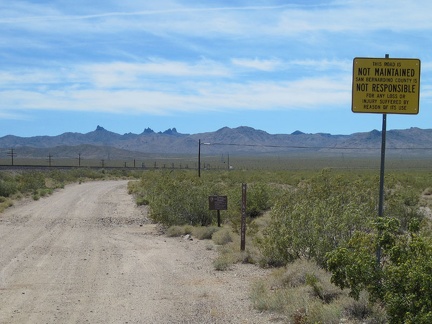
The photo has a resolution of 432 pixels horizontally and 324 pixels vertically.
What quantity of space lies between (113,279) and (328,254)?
596cm

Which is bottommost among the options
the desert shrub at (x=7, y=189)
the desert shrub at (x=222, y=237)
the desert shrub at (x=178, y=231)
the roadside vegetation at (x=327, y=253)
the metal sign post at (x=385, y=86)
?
the desert shrub at (x=7, y=189)

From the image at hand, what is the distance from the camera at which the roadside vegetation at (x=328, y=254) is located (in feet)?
23.2

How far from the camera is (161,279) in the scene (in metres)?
12.7

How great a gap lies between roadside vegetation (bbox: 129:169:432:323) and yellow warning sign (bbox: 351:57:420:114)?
164cm

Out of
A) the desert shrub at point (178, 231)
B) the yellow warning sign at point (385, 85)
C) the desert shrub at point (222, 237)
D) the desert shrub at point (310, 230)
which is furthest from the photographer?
the desert shrub at point (178, 231)

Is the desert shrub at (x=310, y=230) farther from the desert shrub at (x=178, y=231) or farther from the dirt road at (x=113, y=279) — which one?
the desert shrub at (x=178, y=231)

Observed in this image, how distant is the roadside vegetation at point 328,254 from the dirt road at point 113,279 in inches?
25.2

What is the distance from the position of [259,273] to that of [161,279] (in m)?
2.25

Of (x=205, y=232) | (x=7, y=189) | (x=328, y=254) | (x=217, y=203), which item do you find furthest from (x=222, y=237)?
(x=7, y=189)

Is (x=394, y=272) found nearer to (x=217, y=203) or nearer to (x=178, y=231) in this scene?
(x=217, y=203)

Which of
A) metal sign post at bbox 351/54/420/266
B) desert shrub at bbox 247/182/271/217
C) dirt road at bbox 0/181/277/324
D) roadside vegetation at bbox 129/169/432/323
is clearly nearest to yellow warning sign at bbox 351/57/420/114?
metal sign post at bbox 351/54/420/266

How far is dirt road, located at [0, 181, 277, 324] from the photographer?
385 inches

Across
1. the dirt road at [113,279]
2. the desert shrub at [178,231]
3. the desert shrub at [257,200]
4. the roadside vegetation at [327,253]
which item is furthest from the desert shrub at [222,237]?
the desert shrub at [257,200]

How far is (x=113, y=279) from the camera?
1261cm
